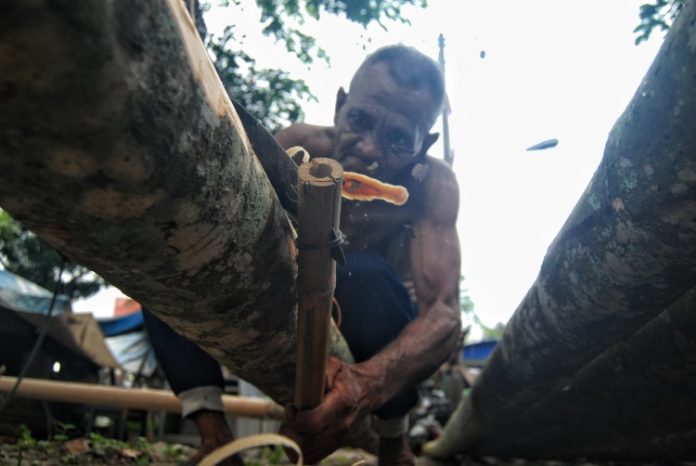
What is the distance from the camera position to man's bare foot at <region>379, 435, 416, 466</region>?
2908 mm

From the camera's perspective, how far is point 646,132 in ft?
3.32

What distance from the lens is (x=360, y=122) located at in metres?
2.87

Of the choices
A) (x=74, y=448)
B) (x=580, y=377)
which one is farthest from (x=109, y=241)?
(x=74, y=448)

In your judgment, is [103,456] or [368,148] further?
[103,456]

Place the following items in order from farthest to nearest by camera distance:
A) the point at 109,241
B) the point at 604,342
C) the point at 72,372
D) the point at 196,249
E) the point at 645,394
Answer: the point at 72,372 < the point at 645,394 < the point at 604,342 < the point at 196,249 < the point at 109,241

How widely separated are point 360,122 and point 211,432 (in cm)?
183

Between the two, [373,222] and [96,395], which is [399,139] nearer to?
[373,222]

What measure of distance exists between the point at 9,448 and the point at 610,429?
3.56 meters

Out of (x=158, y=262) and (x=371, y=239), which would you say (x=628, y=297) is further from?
(x=371, y=239)

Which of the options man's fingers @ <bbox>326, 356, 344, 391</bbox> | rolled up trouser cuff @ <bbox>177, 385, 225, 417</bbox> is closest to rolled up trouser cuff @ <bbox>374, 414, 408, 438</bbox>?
rolled up trouser cuff @ <bbox>177, 385, 225, 417</bbox>

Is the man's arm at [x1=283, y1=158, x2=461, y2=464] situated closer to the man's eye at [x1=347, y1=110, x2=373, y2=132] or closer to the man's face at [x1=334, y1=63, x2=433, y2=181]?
the man's face at [x1=334, y1=63, x2=433, y2=181]

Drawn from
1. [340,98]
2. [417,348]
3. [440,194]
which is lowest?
[417,348]

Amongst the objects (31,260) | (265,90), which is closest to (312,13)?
(265,90)

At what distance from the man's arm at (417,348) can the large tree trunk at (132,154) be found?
722mm
